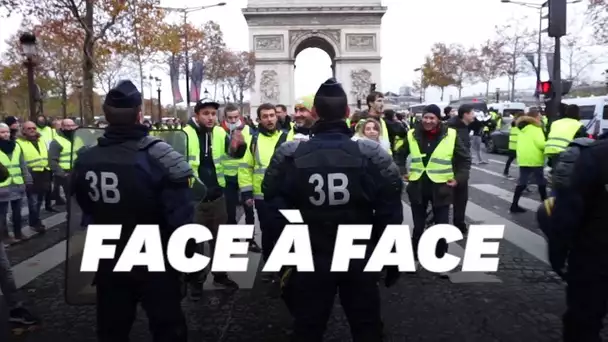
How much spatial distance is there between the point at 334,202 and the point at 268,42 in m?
42.1

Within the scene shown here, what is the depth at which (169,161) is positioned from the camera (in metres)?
3.38

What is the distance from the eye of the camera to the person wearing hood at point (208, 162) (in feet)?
19.5

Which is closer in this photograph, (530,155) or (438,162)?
(438,162)

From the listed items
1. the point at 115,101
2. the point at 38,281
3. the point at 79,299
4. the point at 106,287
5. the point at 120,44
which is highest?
the point at 120,44

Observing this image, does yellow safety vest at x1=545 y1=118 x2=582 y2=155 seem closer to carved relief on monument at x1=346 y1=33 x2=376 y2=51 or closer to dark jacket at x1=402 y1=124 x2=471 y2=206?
dark jacket at x1=402 y1=124 x2=471 y2=206

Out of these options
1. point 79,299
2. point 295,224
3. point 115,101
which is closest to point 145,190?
point 115,101

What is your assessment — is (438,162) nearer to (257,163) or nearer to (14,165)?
(257,163)

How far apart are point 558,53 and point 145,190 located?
10.7 metres

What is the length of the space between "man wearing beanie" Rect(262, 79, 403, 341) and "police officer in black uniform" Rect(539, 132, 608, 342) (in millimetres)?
850

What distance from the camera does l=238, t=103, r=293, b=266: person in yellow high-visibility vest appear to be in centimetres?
630

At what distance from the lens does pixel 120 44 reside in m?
22.4

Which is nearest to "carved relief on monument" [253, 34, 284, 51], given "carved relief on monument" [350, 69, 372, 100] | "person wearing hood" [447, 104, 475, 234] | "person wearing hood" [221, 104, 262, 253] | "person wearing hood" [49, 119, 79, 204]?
"carved relief on monument" [350, 69, 372, 100]

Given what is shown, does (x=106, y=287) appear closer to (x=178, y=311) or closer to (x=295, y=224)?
(x=178, y=311)

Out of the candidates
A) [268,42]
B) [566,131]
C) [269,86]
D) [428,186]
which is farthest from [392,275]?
[268,42]
